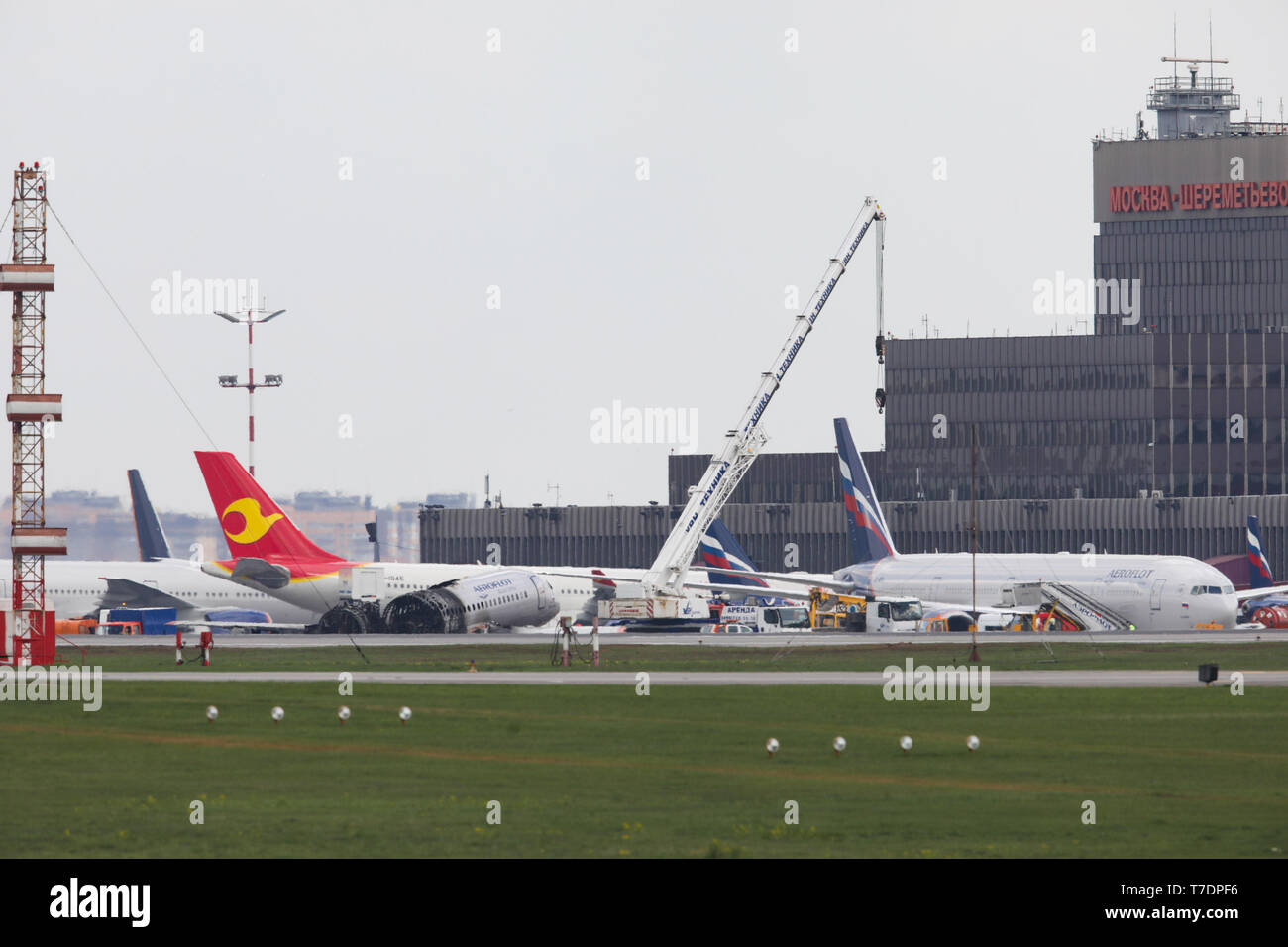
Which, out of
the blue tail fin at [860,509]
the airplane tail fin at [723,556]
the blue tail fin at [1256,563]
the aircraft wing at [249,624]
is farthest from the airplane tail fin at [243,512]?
the blue tail fin at [1256,563]

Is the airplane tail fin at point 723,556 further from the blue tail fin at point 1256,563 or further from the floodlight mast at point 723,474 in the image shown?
the blue tail fin at point 1256,563

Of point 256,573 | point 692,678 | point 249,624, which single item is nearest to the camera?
point 692,678

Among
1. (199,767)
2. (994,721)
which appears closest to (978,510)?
(994,721)

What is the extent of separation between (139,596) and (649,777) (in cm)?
8632

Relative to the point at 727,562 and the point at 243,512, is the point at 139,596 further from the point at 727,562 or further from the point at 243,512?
the point at 727,562

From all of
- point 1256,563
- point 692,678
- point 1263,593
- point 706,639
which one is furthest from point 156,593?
point 1256,563

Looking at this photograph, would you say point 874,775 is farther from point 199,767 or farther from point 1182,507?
point 1182,507

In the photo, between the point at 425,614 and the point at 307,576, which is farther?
the point at 307,576

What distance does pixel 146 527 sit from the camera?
154 metres

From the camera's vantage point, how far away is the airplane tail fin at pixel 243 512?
106438 mm

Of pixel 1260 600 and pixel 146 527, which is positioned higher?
pixel 146 527

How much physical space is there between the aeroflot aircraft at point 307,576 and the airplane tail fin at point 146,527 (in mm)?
47661

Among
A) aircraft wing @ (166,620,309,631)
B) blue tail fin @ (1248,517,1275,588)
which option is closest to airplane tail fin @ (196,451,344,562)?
aircraft wing @ (166,620,309,631)

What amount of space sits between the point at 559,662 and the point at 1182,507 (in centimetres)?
13447
